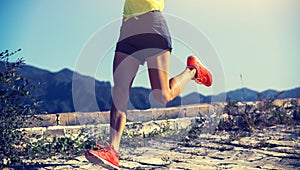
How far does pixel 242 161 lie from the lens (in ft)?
12.7

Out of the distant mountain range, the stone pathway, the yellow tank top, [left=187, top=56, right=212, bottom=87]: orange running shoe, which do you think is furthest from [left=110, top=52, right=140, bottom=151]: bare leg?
the distant mountain range

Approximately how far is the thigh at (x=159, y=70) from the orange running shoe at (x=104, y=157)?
2.06ft

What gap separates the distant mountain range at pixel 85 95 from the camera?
17.2 ft

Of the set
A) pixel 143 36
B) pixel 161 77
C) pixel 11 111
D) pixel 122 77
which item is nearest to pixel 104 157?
pixel 122 77

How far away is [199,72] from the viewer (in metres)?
3.86

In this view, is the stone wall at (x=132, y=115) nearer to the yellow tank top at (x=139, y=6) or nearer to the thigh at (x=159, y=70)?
the thigh at (x=159, y=70)

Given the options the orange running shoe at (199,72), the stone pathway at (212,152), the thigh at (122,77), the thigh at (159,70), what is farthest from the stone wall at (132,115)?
the thigh at (159,70)

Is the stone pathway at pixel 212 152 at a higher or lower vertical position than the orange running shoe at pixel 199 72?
lower

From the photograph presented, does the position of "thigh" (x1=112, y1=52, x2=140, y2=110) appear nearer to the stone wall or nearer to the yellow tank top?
the yellow tank top

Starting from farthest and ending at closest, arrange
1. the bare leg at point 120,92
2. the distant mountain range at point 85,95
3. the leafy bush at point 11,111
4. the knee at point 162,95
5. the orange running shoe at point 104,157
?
the distant mountain range at point 85,95 < the leafy bush at point 11,111 < the knee at point 162,95 < the bare leg at point 120,92 < the orange running shoe at point 104,157

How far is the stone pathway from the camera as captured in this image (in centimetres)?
370

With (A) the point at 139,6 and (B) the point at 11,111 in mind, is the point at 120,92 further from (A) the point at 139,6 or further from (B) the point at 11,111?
(B) the point at 11,111

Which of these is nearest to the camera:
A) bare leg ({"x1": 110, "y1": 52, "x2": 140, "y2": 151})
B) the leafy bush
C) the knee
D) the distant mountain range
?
bare leg ({"x1": 110, "y1": 52, "x2": 140, "y2": 151})

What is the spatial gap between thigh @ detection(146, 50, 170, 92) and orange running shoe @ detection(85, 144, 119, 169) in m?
0.63
